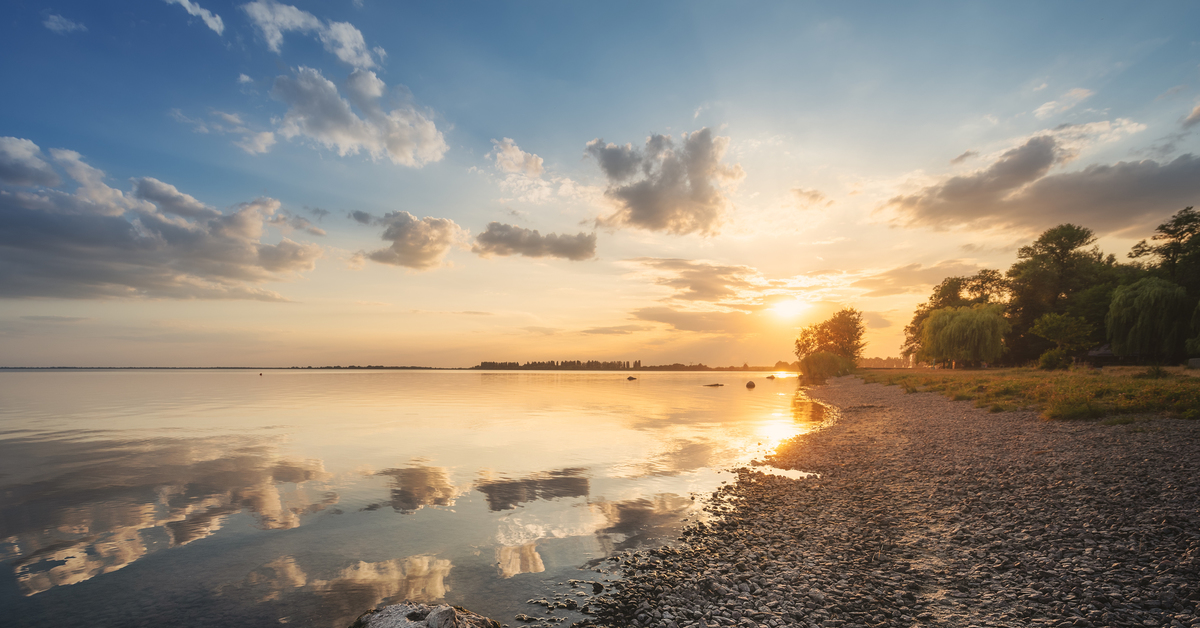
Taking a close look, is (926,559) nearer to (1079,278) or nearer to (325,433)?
(325,433)

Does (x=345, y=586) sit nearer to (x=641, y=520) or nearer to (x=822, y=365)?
(x=641, y=520)

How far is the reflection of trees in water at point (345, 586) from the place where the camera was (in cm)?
915

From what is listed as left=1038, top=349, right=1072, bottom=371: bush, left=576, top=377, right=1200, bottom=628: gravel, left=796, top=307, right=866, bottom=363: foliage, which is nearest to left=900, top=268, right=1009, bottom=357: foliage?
left=796, top=307, right=866, bottom=363: foliage

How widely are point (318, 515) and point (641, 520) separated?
1025 cm

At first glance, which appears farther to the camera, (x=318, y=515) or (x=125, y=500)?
(x=125, y=500)

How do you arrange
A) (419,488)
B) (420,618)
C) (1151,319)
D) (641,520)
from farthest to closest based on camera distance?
(1151,319) → (419,488) → (641,520) → (420,618)

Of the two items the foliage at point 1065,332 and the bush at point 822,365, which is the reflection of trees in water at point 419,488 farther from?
the bush at point 822,365

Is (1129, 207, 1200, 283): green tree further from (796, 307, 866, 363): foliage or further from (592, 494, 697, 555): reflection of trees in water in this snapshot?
(592, 494, 697, 555): reflection of trees in water

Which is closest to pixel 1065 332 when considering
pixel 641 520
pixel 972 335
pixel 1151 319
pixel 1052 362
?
pixel 1151 319

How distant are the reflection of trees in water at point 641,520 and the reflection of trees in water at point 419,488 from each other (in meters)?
5.72

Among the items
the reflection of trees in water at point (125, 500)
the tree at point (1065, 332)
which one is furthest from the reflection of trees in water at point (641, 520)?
the tree at point (1065, 332)

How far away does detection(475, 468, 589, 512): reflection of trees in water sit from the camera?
648 inches

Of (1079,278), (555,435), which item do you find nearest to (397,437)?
(555,435)

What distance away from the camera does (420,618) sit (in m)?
7.30
